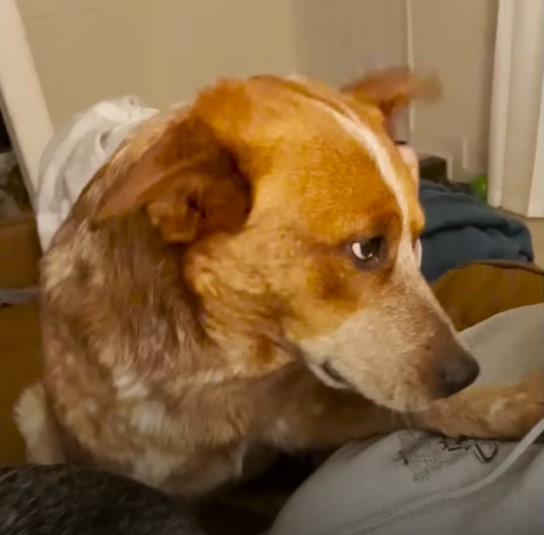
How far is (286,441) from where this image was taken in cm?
106

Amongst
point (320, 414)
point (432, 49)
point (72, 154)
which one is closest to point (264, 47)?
point (432, 49)

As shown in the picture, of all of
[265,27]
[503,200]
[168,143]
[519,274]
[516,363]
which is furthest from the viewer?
[265,27]

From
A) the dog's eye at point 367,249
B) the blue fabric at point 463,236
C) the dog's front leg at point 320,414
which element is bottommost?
the blue fabric at point 463,236

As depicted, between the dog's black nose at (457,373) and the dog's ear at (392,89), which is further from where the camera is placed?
the dog's ear at (392,89)

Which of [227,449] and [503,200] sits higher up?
[227,449]

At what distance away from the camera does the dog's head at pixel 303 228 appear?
0.82 metres

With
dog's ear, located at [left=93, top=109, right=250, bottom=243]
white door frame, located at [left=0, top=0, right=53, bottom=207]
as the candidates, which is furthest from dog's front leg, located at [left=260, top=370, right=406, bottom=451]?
white door frame, located at [left=0, top=0, right=53, bottom=207]

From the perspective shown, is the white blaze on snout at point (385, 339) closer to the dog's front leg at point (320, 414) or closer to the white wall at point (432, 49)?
the dog's front leg at point (320, 414)

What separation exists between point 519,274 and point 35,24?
1525 mm

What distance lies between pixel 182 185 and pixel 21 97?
124 centimetres

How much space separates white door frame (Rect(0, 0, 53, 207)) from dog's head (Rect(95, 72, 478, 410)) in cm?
109

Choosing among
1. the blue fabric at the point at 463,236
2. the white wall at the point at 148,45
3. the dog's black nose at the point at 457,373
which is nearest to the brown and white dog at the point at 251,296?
the dog's black nose at the point at 457,373

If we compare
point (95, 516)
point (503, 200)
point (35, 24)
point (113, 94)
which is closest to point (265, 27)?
point (113, 94)

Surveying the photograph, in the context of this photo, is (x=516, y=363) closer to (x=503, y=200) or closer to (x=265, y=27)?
(x=503, y=200)
